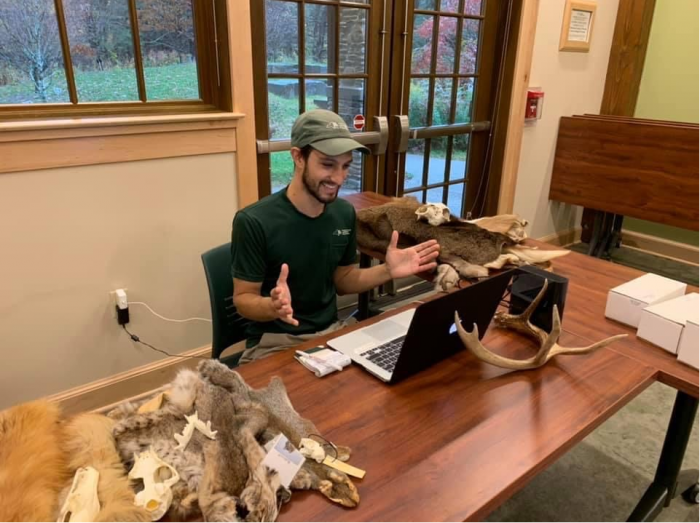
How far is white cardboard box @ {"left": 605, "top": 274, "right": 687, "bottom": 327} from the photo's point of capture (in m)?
1.45

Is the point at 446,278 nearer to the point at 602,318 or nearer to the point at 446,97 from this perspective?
the point at 602,318

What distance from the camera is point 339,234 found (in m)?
1.69

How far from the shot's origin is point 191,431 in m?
0.94

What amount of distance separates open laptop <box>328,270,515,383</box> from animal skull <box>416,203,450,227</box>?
734mm

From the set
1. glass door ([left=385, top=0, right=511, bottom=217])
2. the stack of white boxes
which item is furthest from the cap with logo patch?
glass door ([left=385, top=0, right=511, bottom=217])

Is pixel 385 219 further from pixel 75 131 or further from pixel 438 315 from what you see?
pixel 75 131

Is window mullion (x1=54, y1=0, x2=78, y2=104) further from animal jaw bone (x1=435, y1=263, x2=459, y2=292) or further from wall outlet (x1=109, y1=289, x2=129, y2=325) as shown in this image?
animal jaw bone (x1=435, y1=263, x2=459, y2=292)

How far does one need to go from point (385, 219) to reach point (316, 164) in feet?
2.10

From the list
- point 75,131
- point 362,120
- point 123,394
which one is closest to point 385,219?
point 362,120

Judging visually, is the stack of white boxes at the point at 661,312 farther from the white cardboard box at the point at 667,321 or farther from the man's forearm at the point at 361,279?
the man's forearm at the point at 361,279

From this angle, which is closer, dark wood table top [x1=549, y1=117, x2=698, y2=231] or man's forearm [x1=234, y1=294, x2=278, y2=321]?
man's forearm [x1=234, y1=294, x2=278, y2=321]

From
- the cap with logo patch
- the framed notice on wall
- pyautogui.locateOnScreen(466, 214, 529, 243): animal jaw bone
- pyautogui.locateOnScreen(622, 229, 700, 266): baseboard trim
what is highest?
the framed notice on wall

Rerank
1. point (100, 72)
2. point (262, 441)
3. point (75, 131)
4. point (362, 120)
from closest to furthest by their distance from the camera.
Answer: point (262, 441)
point (75, 131)
point (100, 72)
point (362, 120)

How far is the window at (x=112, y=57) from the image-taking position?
1843 mm
